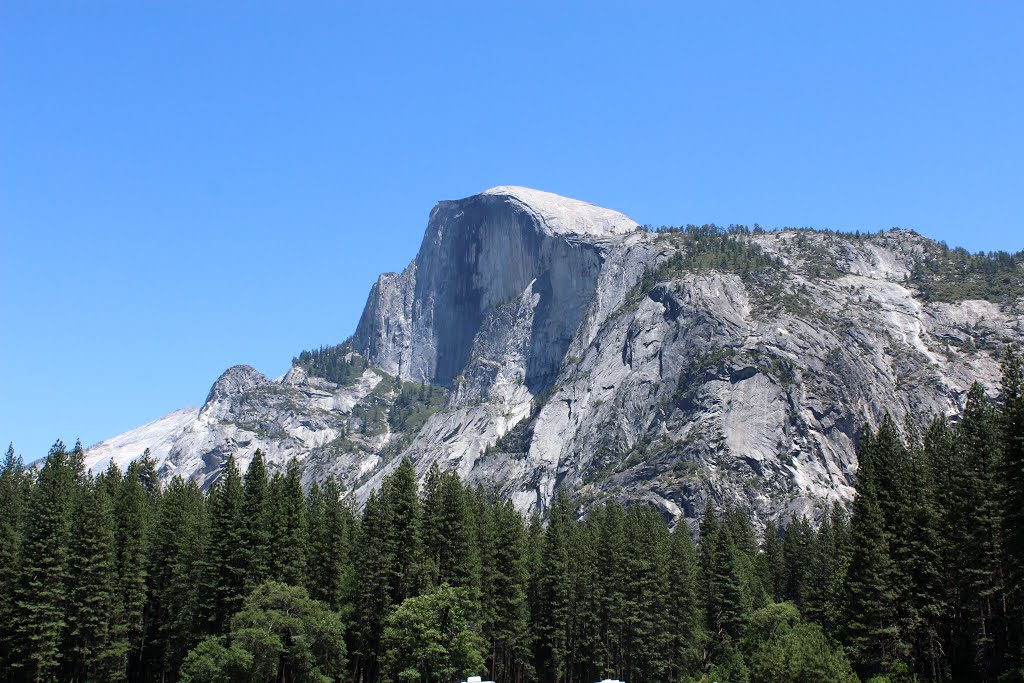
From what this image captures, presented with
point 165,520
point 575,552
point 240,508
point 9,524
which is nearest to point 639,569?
point 575,552

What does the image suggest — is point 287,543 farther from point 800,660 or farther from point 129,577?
point 800,660

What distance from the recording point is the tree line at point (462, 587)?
2657 inches

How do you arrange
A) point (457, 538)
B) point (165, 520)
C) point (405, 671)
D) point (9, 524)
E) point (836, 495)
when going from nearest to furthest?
point (405, 671) → point (9, 524) → point (457, 538) → point (165, 520) → point (836, 495)

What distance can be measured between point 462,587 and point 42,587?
29104 mm

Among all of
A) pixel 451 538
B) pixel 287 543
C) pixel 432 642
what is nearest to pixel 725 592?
pixel 451 538

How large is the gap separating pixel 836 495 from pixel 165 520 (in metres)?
148

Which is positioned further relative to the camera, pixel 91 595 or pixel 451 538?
pixel 451 538

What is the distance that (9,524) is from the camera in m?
73.6

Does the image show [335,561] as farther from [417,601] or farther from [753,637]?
[753,637]

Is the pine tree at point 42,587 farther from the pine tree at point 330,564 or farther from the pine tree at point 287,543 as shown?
the pine tree at point 330,564

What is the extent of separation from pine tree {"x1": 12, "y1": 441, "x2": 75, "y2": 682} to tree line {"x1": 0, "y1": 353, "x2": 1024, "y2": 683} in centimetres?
17

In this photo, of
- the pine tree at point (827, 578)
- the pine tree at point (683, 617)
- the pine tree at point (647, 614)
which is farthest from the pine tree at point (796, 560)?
the pine tree at point (647, 614)

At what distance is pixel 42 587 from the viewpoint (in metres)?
70.4

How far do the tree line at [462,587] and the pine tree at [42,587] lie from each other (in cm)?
17
